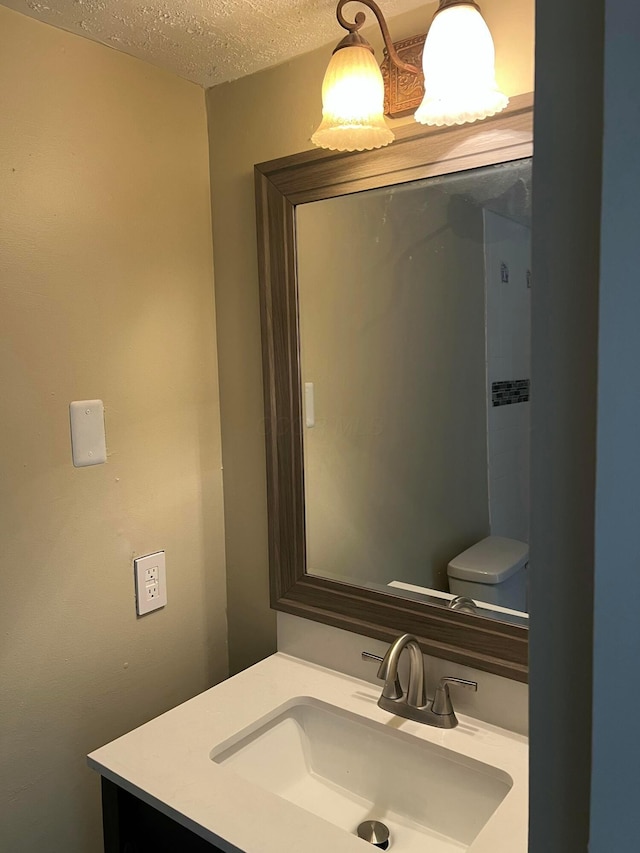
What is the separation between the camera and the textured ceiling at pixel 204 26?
3.76 ft

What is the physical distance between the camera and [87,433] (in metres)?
1.29

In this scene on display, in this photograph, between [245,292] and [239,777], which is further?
[245,292]

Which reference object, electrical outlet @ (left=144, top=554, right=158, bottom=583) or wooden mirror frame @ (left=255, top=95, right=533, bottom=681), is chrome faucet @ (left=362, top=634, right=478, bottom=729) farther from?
electrical outlet @ (left=144, top=554, right=158, bottom=583)

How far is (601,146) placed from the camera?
280mm

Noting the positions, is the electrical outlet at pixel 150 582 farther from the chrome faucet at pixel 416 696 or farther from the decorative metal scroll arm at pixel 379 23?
the decorative metal scroll arm at pixel 379 23

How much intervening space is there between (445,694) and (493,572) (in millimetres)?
232

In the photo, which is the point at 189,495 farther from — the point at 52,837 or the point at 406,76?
the point at 406,76

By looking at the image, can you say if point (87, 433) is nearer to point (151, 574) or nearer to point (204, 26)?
point (151, 574)

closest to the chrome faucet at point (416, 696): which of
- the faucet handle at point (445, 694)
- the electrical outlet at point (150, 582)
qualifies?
the faucet handle at point (445, 694)

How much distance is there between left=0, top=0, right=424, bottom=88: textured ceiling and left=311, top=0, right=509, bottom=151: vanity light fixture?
0.34ft

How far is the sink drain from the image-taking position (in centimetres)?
112

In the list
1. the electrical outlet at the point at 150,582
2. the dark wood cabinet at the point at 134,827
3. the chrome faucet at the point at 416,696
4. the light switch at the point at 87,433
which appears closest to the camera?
the dark wood cabinet at the point at 134,827

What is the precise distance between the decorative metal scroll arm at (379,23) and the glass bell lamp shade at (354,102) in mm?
32

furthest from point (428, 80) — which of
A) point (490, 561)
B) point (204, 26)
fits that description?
point (490, 561)
